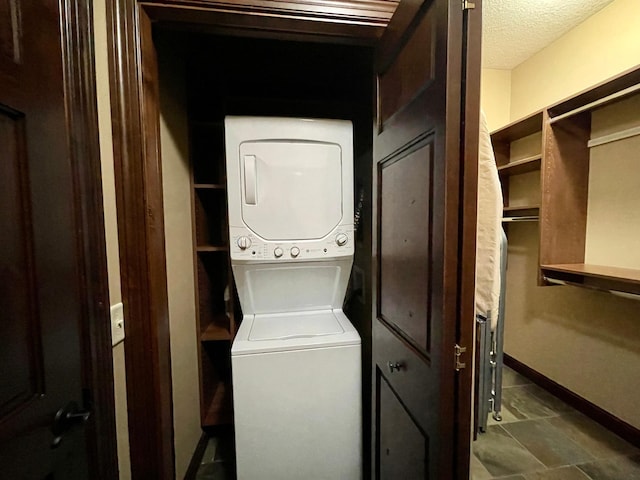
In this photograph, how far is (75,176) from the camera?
72 cm

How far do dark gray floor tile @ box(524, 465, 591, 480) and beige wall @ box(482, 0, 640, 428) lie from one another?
535 mm

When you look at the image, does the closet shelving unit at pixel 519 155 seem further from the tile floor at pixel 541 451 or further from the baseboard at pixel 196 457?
the baseboard at pixel 196 457

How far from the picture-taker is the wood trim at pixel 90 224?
2.37 feet

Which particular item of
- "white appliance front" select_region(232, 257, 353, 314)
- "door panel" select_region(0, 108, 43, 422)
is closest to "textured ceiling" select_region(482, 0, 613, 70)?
"white appliance front" select_region(232, 257, 353, 314)

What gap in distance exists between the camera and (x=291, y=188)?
1.48m

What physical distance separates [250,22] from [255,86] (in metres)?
1.01

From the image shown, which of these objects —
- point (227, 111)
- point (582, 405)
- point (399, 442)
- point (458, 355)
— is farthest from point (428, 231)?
point (582, 405)

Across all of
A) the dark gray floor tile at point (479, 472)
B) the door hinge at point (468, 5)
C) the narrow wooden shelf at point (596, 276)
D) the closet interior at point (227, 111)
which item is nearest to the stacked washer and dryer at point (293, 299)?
the closet interior at point (227, 111)

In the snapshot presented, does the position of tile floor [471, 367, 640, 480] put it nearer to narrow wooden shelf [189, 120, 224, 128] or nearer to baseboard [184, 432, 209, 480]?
baseboard [184, 432, 209, 480]

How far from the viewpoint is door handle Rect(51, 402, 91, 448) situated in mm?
628

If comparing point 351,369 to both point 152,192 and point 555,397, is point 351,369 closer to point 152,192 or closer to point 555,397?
point 152,192

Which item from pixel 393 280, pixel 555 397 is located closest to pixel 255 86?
pixel 393 280

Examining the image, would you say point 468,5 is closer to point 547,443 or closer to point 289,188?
point 289,188

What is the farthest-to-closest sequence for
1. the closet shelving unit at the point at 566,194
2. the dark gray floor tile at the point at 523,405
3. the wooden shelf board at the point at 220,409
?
the dark gray floor tile at the point at 523,405
the closet shelving unit at the point at 566,194
the wooden shelf board at the point at 220,409
